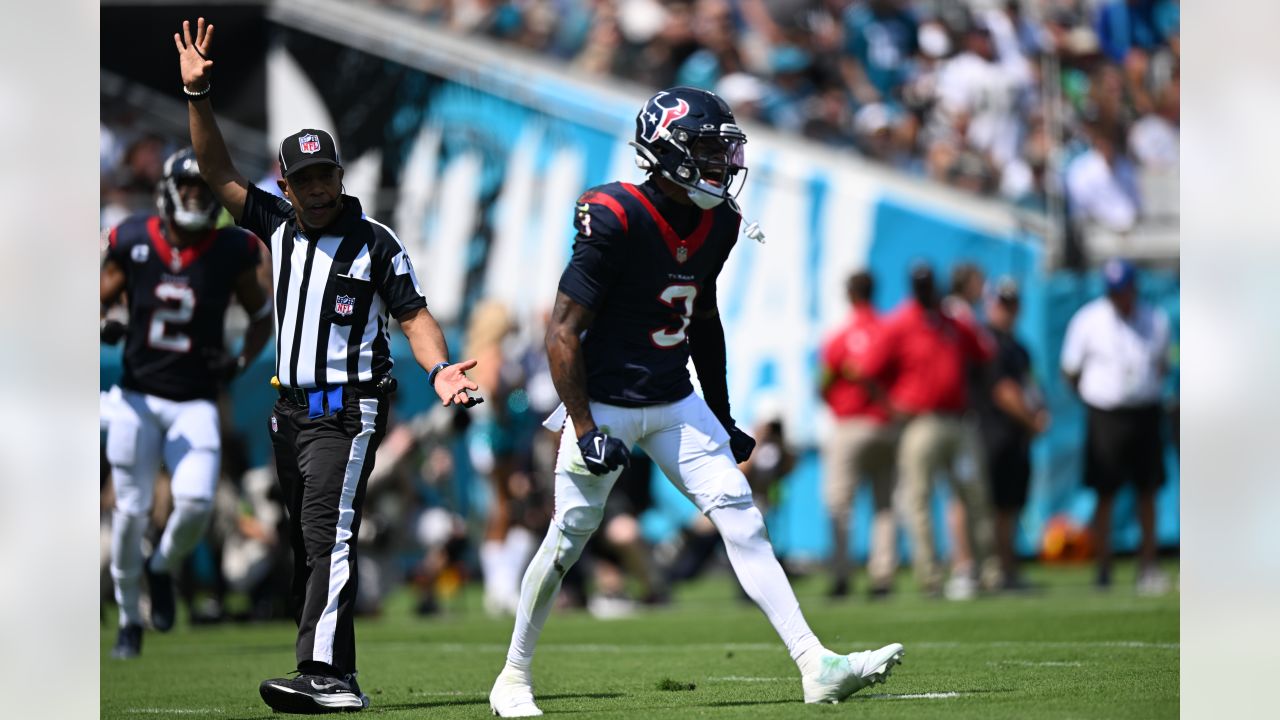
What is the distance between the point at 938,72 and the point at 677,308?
42.8 ft

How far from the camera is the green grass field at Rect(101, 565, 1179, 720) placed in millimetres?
6383

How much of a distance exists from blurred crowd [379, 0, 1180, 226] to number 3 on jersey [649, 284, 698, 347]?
10.5m

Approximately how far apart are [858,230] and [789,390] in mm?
1583

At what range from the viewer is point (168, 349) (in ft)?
31.1

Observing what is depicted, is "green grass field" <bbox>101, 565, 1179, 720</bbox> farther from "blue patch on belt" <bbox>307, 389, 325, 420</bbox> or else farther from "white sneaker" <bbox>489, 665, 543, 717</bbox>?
"blue patch on belt" <bbox>307, 389, 325, 420</bbox>

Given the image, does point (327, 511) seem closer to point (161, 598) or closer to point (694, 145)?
point (694, 145)

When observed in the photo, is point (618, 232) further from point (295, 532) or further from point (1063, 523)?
point (1063, 523)

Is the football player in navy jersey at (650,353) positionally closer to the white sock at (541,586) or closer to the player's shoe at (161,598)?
the white sock at (541,586)

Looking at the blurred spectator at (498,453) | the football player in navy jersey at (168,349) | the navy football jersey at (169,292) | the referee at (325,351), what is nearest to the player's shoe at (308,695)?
the referee at (325,351)

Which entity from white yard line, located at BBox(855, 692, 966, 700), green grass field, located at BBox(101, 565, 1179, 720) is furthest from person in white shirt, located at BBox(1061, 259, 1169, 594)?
white yard line, located at BBox(855, 692, 966, 700)

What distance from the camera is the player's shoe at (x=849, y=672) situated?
5.96m

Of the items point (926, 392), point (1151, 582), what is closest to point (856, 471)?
point (926, 392)
